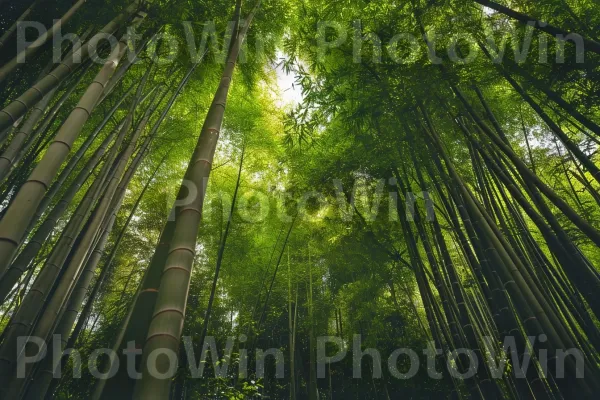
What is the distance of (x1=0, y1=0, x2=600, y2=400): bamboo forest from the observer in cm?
187

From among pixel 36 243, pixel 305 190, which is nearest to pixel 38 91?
pixel 36 243

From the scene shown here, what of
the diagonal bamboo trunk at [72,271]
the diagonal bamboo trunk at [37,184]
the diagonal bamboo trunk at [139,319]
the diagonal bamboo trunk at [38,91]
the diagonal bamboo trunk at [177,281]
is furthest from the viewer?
the diagonal bamboo trunk at [72,271]

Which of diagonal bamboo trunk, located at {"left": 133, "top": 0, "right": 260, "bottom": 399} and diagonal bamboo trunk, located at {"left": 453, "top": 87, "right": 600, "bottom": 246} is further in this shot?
diagonal bamboo trunk, located at {"left": 453, "top": 87, "right": 600, "bottom": 246}

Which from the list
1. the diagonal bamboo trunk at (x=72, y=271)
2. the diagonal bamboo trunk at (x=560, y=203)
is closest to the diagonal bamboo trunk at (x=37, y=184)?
the diagonal bamboo trunk at (x=72, y=271)

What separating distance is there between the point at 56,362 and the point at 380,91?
3.34 meters

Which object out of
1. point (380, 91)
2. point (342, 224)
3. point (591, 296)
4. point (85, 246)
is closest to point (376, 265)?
point (342, 224)

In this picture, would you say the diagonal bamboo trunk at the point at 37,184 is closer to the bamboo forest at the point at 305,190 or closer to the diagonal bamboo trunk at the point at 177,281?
the bamboo forest at the point at 305,190

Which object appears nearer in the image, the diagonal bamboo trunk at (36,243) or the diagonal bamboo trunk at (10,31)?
the diagonal bamboo trunk at (36,243)

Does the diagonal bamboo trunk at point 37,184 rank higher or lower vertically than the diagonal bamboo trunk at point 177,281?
higher

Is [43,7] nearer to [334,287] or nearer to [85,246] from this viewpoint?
[85,246]

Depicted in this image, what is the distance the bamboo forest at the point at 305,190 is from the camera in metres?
1.87

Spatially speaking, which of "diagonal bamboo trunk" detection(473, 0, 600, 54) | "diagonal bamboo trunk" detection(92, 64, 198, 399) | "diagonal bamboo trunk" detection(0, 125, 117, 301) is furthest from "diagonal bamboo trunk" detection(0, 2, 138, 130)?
"diagonal bamboo trunk" detection(473, 0, 600, 54)

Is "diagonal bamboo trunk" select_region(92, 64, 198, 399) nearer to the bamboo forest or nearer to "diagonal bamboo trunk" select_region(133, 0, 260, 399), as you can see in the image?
the bamboo forest

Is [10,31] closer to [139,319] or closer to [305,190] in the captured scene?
[139,319]
